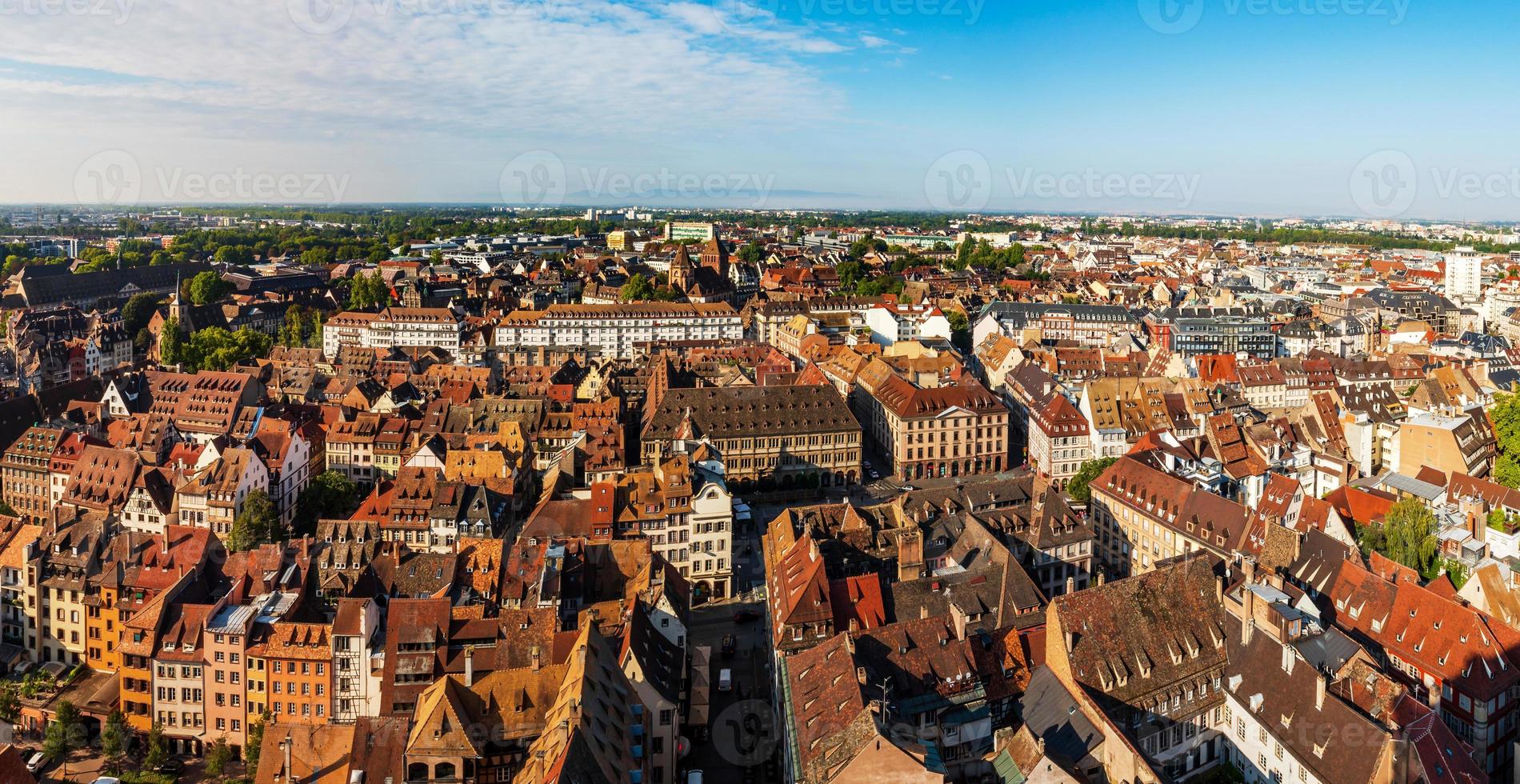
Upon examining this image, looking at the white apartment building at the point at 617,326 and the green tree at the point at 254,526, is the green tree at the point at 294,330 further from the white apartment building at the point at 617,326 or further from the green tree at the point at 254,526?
the green tree at the point at 254,526

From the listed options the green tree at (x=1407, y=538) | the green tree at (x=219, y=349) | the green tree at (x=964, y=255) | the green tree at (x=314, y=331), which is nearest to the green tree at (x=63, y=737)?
the green tree at (x=1407, y=538)

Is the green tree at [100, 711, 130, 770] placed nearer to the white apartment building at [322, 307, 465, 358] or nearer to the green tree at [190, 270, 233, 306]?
the white apartment building at [322, 307, 465, 358]

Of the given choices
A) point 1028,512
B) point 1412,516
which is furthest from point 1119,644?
point 1412,516

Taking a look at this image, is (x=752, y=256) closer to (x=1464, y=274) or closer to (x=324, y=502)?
(x=1464, y=274)

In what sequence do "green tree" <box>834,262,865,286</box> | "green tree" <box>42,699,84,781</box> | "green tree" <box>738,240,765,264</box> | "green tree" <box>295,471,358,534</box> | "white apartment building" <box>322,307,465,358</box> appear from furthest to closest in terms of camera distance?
1. "green tree" <box>738,240,765,264</box>
2. "green tree" <box>834,262,865,286</box>
3. "white apartment building" <box>322,307,465,358</box>
4. "green tree" <box>295,471,358,534</box>
5. "green tree" <box>42,699,84,781</box>

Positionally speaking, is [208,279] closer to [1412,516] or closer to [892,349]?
[892,349]

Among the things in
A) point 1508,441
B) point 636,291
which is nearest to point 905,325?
point 636,291

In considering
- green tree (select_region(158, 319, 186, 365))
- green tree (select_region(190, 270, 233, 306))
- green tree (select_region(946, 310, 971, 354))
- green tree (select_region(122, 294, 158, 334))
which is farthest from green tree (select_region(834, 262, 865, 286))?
green tree (select_region(122, 294, 158, 334))
